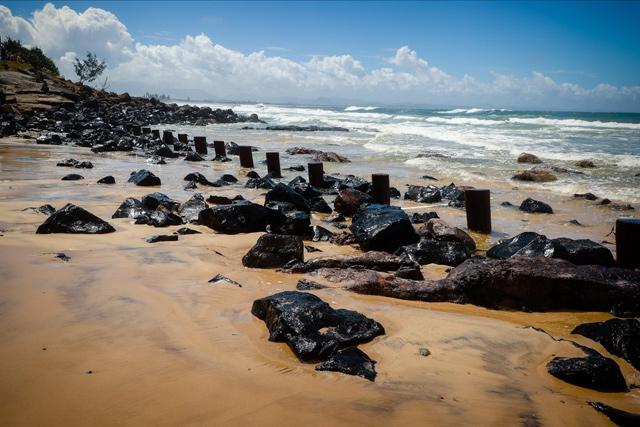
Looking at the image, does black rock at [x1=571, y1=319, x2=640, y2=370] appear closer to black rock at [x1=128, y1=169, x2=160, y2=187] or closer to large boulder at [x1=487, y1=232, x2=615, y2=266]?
large boulder at [x1=487, y1=232, x2=615, y2=266]

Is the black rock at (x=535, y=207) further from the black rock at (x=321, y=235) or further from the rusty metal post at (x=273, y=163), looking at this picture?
the rusty metal post at (x=273, y=163)

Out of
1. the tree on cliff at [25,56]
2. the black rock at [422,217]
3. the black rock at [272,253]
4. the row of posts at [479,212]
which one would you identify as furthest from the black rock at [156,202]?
the tree on cliff at [25,56]

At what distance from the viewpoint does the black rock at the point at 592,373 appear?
8.67 feet

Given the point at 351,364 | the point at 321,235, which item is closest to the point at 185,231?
the point at 321,235

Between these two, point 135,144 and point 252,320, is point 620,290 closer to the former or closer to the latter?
point 252,320

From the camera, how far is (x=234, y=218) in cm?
627

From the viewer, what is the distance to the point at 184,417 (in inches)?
78.3

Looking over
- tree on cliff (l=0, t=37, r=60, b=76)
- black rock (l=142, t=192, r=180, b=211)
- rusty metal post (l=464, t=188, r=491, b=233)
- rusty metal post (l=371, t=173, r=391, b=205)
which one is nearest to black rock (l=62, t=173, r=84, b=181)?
black rock (l=142, t=192, r=180, b=211)

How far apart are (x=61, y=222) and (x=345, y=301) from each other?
3.86 metres

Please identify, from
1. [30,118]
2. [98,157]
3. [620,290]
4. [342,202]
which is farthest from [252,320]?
[30,118]

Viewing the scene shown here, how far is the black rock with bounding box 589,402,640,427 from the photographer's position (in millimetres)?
2223

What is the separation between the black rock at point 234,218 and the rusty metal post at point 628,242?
15.5 ft

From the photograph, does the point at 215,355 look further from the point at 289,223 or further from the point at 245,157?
the point at 245,157

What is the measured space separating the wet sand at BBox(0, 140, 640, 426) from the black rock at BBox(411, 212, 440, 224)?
105 inches
